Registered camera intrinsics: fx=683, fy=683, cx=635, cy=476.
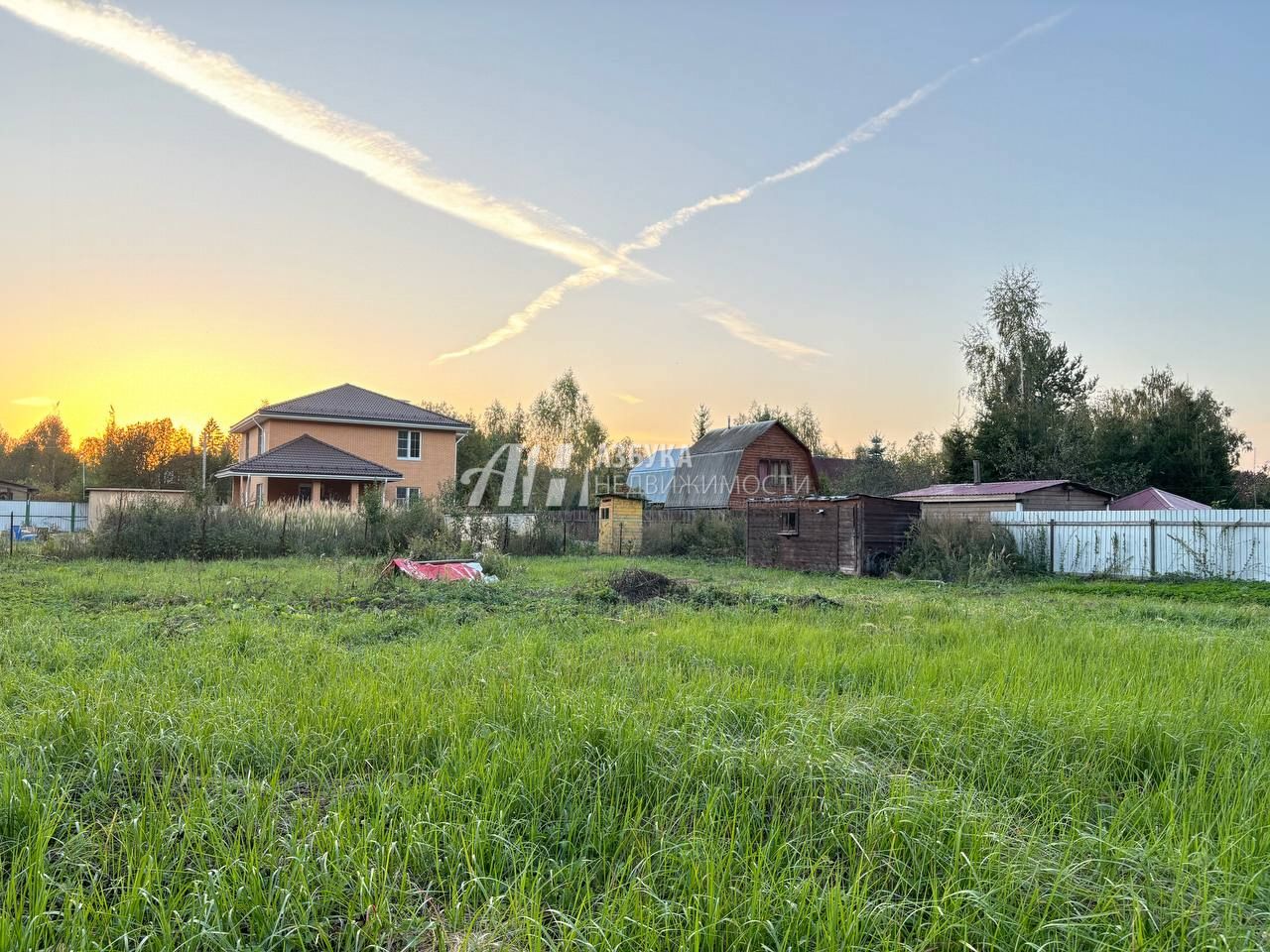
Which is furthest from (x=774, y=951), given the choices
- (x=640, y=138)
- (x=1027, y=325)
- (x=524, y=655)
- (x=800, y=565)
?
(x=1027, y=325)

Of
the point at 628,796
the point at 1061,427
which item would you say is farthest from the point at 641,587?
the point at 1061,427

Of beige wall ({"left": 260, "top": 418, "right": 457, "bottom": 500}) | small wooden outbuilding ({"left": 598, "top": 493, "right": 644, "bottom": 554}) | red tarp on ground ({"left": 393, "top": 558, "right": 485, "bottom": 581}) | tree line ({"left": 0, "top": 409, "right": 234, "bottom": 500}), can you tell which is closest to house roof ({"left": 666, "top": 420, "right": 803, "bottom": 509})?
small wooden outbuilding ({"left": 598, "top": 493, "right": 644, "bottom": 554})

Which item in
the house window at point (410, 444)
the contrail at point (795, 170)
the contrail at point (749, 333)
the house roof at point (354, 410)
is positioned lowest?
the house window at point (410, 444)

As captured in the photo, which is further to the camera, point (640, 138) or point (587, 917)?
point (640, 138)

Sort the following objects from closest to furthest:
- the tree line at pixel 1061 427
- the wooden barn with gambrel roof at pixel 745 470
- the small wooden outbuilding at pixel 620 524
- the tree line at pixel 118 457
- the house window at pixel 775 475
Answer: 1. the small wooden outbuilding at pixel 620 524
2. the tree line at pixel 1061 427
3. the wooden barn with gambrel roof at pixel 745 470
4. the house window at pixel 775 475
5. the tree line at pixel 118 457

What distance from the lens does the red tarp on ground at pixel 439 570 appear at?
12438mm

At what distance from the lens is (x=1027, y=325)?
34.8 metres

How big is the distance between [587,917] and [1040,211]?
75.8 ft

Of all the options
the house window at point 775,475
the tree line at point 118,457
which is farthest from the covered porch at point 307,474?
the house window at point 775,475

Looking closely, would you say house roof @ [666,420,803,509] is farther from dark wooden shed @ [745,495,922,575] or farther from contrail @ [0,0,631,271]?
contrail @ [0,0,631,271]

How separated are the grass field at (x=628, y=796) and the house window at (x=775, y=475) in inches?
1131

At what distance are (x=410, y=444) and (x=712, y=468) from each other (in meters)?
15.2

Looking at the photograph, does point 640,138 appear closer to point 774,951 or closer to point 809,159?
point 809,159

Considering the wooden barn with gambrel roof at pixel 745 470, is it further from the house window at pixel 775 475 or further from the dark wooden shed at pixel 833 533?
the dark wooden shed at pixel 833 533
